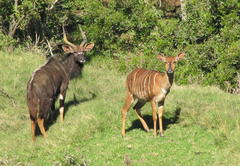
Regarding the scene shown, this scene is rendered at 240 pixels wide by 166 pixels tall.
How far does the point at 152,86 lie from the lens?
305 inches

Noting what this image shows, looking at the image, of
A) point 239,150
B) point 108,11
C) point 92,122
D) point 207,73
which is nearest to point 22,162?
point 92,122

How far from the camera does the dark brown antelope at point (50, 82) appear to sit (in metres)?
8.40

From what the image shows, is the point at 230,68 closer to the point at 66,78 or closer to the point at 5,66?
the point at 66,78

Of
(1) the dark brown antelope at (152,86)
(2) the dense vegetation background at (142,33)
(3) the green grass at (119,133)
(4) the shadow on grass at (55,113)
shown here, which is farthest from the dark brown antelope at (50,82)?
(2) the dense vegetation background at (142,33)

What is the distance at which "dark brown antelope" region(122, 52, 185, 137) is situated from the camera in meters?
7.60

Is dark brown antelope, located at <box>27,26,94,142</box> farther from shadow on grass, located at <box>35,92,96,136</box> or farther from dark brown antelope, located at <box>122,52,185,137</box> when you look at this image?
dark brown antelope, located at <box>122,52,185,137</box>

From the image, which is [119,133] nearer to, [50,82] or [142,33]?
[50,82]

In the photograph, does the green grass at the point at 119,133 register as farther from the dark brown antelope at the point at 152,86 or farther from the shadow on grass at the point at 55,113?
the dark brown antelope at the point at 152,86

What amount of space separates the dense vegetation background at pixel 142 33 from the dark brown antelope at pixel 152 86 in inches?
178

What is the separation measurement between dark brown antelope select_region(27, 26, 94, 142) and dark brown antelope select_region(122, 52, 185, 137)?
5.71 ft

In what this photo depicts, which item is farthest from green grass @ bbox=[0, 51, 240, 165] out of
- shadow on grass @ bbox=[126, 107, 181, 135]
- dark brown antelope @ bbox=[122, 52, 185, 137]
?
dark brown antelope @ bbox=[122, 52, 185, 137]

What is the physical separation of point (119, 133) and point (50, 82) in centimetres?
193

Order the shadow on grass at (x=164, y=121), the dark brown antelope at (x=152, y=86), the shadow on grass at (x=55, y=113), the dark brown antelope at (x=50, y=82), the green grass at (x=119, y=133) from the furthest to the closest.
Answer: the shadow on grass at (x=55, y=113), the shadow on grass at (x=164, y=121), the dark brown antelope at (x=50, y=82), the dark brown antelope at (x=152, y=86), the green grass at (x=119, y=133)

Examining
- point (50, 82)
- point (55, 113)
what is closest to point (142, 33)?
point (55, 113)
